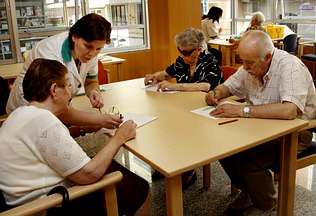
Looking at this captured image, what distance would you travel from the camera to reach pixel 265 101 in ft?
6.49

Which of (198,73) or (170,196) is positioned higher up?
(198,73)

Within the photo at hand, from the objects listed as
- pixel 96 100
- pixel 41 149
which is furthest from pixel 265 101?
pixel 41 149

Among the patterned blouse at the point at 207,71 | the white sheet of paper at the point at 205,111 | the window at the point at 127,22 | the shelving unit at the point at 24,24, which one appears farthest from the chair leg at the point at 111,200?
the window at the point at 127,22

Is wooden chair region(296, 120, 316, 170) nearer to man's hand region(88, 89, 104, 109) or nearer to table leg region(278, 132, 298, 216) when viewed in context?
table leg region(278, 132, 298, 216)

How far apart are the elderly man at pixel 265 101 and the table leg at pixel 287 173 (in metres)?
0.07

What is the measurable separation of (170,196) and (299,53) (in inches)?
227

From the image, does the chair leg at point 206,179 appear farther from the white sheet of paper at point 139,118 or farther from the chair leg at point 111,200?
the chair leg at point 111,200

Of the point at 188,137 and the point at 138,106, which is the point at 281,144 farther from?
the point at 138,106

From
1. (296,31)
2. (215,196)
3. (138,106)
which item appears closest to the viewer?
(138,106)

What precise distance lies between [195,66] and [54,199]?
161cm

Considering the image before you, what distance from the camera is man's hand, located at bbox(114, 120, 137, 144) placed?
5.19 ft

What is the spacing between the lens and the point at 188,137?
162 centimetres

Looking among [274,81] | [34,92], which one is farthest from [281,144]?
[34,92]

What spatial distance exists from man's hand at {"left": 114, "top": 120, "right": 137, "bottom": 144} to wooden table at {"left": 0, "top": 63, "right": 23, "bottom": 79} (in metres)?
2.65
